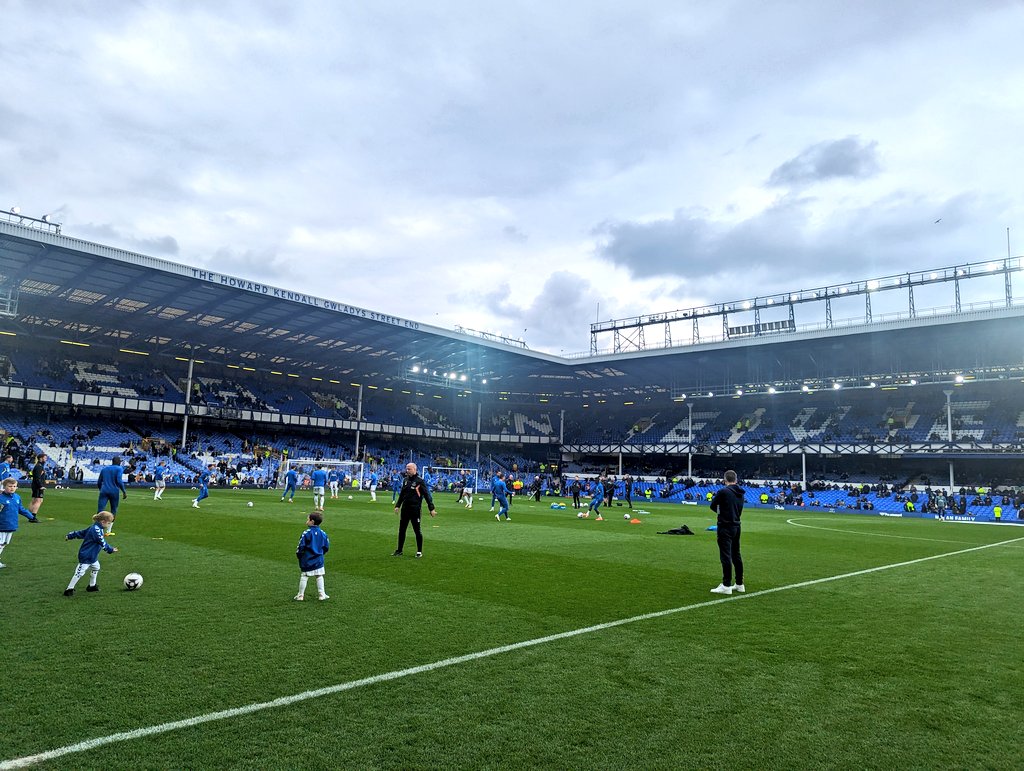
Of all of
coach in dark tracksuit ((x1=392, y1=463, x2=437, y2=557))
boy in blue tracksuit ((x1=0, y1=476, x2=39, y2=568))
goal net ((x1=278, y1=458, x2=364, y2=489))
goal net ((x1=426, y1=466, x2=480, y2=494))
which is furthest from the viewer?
goal net ((x1=426, y1=466, x2=480, y2=494))

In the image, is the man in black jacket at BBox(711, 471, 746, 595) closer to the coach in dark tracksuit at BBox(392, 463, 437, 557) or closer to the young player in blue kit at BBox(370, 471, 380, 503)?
the coach in dark tracksuit at BBox(392, 463, 437, 557)

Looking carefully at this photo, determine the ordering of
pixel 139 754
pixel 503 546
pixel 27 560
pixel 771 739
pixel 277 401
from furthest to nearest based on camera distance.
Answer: pixel 277 401, pixel 503 546, pixel 27 560, pixel 771 739, pixel 139 754

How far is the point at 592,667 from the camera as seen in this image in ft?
20.4

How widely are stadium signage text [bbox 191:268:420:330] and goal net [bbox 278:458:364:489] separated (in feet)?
38.5

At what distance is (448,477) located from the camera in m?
62.7

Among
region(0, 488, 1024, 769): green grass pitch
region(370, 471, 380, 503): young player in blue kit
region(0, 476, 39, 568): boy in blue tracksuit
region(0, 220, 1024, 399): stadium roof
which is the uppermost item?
region(0, 220, 1024, 399): stadium roof

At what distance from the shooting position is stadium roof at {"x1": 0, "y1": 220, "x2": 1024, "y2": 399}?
3725 centimetres

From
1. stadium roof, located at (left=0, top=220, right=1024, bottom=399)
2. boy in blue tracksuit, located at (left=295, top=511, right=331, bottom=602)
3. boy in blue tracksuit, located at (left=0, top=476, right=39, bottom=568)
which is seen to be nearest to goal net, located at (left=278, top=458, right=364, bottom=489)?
stadium roof, located at (left=0, top=220, right=1024, bottom=399)

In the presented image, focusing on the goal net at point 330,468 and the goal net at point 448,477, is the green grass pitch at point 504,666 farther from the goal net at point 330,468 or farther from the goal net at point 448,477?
the goal net at point 448,477

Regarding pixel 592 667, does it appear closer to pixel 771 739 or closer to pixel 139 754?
pixel 771 739

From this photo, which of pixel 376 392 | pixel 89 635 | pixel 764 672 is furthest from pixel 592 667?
pixel 376 392

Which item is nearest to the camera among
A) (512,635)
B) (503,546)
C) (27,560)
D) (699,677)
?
(699,677)

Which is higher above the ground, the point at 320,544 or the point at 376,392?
the point at 376,392

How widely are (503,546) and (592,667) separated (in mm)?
10232
